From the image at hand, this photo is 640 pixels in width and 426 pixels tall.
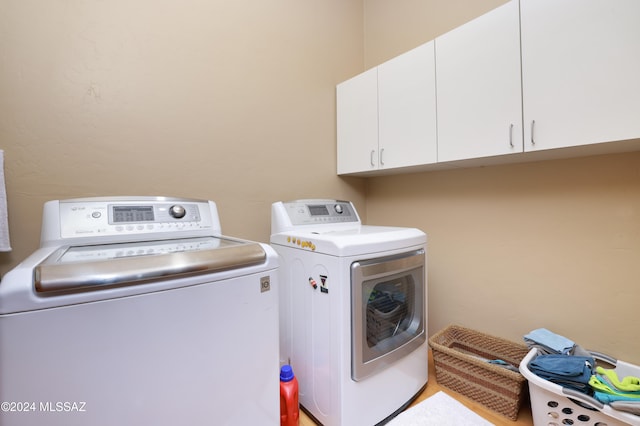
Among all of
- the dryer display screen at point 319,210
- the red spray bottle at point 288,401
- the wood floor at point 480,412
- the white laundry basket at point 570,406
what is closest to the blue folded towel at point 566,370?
the white laundry basket at point 570,406

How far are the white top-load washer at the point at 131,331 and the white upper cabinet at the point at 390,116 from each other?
46.3 inches

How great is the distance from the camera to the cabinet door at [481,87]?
4.32ft

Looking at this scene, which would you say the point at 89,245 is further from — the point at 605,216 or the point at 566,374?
the point at 605,216

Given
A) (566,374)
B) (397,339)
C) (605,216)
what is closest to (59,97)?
(397,339)

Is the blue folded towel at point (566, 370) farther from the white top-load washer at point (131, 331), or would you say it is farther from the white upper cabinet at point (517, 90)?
the white top-load washer at point (131, 331)

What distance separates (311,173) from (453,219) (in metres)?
1.05

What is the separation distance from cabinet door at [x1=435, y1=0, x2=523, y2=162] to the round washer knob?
1382 millimetres

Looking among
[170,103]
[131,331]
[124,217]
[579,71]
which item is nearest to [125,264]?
[131,331]

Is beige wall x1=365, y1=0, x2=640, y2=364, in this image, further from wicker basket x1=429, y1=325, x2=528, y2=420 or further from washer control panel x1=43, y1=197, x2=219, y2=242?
washer control panel x1=43, y1=197, x2=219, y2=242

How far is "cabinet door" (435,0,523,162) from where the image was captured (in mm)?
1316

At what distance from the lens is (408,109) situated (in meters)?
1.72

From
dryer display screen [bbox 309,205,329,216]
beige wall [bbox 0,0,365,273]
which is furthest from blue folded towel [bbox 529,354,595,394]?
beige wall [bbox 0,0,365,273]

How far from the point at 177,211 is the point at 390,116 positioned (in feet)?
4.52

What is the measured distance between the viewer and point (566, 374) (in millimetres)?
1139
